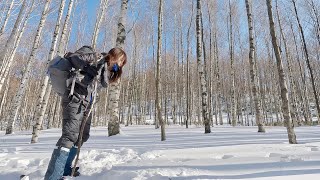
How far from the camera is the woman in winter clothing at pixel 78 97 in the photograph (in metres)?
2.99

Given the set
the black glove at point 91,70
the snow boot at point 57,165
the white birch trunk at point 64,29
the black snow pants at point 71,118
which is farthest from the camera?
Result: the white birch trunk at point 64,29

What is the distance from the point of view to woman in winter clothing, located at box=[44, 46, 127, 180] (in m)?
2.99

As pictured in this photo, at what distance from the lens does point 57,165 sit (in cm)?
296

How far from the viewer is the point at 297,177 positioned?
2.91m

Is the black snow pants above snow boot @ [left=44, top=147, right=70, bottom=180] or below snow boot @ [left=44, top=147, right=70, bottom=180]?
above

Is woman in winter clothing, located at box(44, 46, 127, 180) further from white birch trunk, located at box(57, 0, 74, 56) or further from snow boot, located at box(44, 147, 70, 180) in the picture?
white birch trunk, located at box(57, 0, 74, 56)

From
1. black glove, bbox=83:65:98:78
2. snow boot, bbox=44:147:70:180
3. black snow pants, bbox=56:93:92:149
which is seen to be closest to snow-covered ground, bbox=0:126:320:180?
snow boot, bbox=44:147:70:180

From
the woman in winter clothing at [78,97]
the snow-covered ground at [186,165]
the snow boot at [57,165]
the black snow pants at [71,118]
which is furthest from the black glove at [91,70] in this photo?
the snow-covered ground at [186,165]

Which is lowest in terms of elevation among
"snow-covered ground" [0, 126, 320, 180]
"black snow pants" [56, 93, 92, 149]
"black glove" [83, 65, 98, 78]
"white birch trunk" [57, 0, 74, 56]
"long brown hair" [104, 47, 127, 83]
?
"snow-covered ground" [0, 126, 320, 180]

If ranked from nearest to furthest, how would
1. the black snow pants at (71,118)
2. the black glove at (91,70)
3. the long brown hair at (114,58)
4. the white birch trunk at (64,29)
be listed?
the black snow pants at (71,118), the black glove at (91,70), the long brown hair at (114,58), the white birch trunk at (64,29)

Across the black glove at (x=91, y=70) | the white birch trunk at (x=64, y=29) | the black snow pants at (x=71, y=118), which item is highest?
the white birch trunk at (x=64, y=29)

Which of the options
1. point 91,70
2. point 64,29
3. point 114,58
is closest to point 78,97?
point 91,70

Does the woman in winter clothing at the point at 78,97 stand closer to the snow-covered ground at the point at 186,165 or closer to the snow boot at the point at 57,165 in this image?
the snow boot at the point at 57,165

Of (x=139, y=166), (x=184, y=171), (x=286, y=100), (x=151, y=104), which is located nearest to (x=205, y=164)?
(x=184, y=171)
